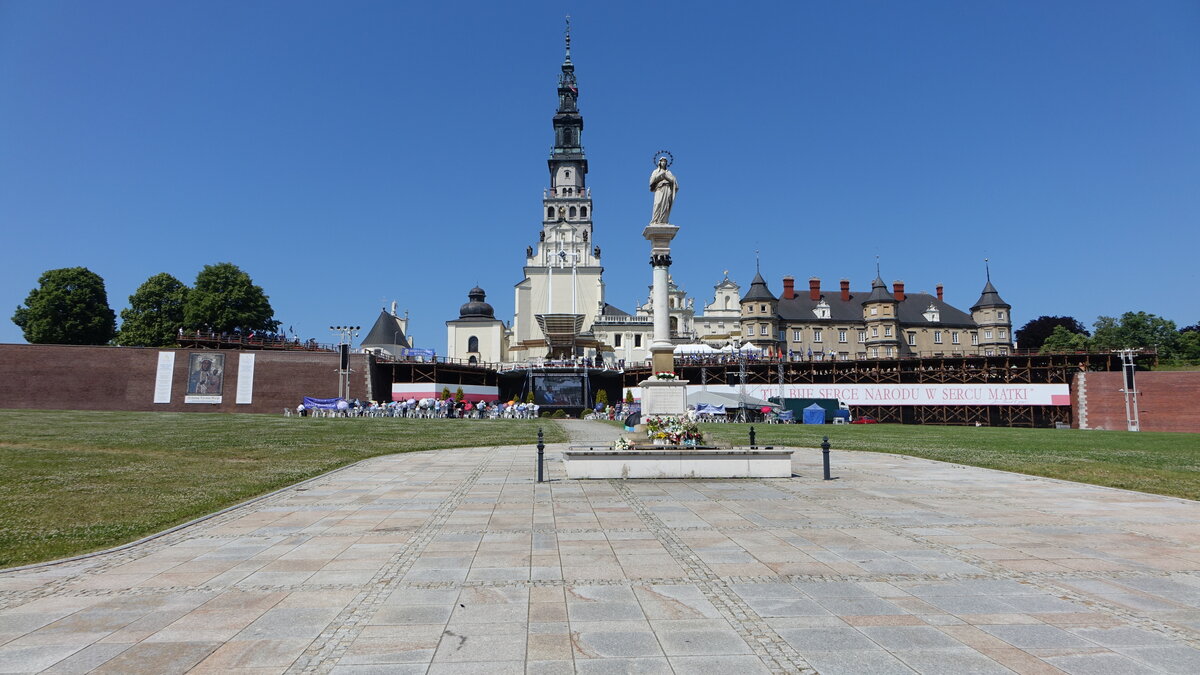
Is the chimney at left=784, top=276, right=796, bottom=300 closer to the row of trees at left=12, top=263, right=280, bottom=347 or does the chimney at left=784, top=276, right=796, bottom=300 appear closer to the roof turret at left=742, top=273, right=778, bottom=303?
the roof turret at left=742, top=273, right=778, bottom=303

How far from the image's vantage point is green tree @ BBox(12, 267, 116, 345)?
60.6m

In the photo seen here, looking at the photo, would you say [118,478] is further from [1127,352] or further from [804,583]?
[1127,352]

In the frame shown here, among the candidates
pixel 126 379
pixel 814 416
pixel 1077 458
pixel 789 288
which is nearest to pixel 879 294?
pixel 789 288

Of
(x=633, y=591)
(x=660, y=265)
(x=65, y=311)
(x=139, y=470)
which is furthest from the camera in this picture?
(x=65, y=311)

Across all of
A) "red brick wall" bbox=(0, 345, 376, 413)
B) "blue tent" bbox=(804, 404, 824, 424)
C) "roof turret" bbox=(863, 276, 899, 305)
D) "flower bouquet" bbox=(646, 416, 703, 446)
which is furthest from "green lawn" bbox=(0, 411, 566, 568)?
"roof turret" bbox=(863, 276, 899, 305)

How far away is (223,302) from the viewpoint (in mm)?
64250

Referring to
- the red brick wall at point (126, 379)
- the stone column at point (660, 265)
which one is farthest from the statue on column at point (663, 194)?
the red brick wall at point (126, 379)

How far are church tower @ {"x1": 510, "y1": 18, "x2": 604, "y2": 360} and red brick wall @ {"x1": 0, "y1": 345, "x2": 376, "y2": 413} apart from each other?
33.9 m

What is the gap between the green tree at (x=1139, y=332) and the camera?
3088 inches

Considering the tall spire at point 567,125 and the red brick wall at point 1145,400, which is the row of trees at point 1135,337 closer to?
the red brick wall at point 1145,400

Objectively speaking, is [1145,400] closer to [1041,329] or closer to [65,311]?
[1041,329]

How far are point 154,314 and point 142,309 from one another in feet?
3.97

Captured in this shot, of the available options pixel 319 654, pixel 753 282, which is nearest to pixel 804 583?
pixel 319 654

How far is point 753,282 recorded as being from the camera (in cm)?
8794
